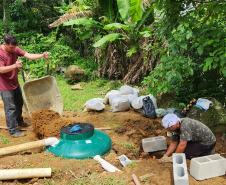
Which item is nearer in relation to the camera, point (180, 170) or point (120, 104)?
point (180, 170)

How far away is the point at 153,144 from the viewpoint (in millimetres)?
6477

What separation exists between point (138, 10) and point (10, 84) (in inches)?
102

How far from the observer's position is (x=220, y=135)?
7.23m

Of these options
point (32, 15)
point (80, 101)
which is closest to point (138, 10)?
point (80, 101)

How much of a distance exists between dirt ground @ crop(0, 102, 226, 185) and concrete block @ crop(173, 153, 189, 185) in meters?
0.16

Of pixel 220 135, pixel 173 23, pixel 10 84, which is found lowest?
pixel 220 135

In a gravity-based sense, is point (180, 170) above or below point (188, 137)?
below

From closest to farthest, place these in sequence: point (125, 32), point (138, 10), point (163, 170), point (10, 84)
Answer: point (163, 170) < point (138, 10) < point (10, 84) < point (125, 32)

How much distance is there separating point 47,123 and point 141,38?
158 inches

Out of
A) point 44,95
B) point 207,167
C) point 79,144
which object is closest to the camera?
point 207,167

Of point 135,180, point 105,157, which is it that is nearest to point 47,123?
point 105,157

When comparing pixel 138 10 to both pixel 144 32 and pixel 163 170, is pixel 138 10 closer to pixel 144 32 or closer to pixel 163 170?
pixel 163 170

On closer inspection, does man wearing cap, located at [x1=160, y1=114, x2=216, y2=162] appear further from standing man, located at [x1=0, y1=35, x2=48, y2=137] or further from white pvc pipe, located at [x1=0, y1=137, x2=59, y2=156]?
standing man, located at [x1=0, y1=35, x2=48, y2=137]

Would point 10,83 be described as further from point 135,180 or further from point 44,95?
point 135,180
